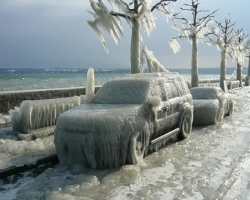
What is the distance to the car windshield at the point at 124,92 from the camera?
7074 mm

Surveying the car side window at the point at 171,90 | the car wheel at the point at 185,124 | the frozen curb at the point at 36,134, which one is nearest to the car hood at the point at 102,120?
the car side window at the point at 171,90

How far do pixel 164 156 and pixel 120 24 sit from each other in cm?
879

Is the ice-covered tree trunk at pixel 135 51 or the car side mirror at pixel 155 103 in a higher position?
the ice-covered tree trunk at pixel 135 51

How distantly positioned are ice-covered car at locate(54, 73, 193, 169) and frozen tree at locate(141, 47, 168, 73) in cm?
903

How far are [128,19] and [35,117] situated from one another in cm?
725

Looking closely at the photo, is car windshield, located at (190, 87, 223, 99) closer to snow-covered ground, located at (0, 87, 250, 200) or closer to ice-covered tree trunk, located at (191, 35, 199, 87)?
snow-covered ground, located at (0, 87, 250, 200)

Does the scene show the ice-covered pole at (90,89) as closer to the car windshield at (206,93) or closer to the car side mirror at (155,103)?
the car side mirror at (155,103)

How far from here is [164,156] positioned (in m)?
6.96

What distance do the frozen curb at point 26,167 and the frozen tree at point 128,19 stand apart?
8477mm

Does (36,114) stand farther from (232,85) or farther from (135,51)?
(232,85)

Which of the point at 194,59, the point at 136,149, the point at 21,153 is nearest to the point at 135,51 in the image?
the point at 21,153

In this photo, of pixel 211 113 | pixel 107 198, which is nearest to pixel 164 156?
pixel 107 198

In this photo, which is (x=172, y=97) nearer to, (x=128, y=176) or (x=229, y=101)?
(x=128, y=176)

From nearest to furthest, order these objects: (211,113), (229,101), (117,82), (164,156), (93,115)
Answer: (93,115)
(164,156)
(117,82)
(211,113)
(229,101)
